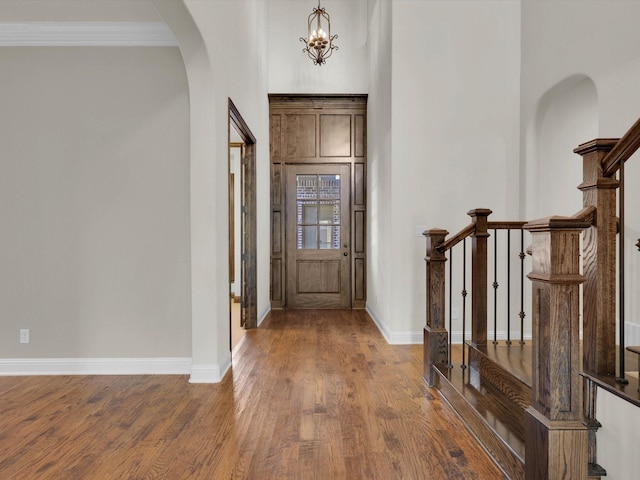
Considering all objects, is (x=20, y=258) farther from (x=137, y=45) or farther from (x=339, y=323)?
(x=339, y=323)

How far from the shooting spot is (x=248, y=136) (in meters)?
4.58

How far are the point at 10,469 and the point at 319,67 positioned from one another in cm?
577

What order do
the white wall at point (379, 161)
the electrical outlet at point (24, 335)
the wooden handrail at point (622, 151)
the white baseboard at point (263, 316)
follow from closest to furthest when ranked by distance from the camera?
1. the wooden handrail at point (622, 151)
2. the electrical outlet at point (24, 335)
3. the white wall at point (379, 161)
4. the white baseboard at point (263, 316)

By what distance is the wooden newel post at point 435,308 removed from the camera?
296 cm

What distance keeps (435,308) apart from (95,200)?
2.74 metres

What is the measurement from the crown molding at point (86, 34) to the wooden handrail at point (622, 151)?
9.90 feet

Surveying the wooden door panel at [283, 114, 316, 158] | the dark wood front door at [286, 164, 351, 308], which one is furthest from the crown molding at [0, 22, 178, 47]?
the dark wood front door at [286, 164, 351, 308]

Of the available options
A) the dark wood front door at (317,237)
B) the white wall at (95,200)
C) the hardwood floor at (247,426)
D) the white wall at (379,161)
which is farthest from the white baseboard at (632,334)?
the dark wood front door at (317,237)

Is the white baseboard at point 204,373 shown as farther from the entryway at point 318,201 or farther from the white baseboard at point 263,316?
the entryway at point 318,201

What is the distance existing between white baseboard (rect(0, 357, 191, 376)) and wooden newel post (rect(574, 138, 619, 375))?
2704 millimetres

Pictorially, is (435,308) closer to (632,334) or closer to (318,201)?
(632,334)

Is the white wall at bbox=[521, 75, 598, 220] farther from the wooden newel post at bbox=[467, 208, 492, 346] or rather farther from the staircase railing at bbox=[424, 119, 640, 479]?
the staircase railing at bbox=[424, 119, 640, 479]

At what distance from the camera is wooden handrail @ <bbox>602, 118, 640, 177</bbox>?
4.74 ft

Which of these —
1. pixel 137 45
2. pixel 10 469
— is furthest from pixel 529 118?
pixel 10 469
